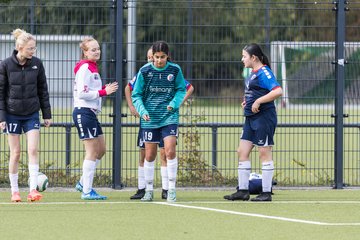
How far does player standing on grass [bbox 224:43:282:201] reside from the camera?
12.1 metres

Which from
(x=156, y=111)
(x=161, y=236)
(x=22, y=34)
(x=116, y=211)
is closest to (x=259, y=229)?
(x=161, y=236)

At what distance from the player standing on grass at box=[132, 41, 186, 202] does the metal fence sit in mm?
1933

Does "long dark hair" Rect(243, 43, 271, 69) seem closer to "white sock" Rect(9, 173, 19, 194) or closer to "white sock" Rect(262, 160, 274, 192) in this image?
"white sock" Rect(262, 160, 274, 192)

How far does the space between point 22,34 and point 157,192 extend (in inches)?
110

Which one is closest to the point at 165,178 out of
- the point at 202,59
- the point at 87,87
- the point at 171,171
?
the point at 171,171

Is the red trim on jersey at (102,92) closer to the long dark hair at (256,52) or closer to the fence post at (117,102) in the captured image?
the long dark hair at (256,52)

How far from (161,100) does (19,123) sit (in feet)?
5.21

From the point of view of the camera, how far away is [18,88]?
39.0ft

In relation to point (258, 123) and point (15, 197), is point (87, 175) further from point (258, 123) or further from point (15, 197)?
point (258, 123)

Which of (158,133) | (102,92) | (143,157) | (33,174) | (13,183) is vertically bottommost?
(13,183)

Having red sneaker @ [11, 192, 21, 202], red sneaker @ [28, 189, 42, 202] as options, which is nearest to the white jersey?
red sneaker @ [28, 189, 42, 202]

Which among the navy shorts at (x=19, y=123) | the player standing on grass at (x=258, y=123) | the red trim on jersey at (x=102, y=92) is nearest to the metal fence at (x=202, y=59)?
the red trim on jersey at (x=102, y=92)

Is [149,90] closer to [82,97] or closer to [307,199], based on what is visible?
[82,97]

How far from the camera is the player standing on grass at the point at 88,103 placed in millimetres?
12039
